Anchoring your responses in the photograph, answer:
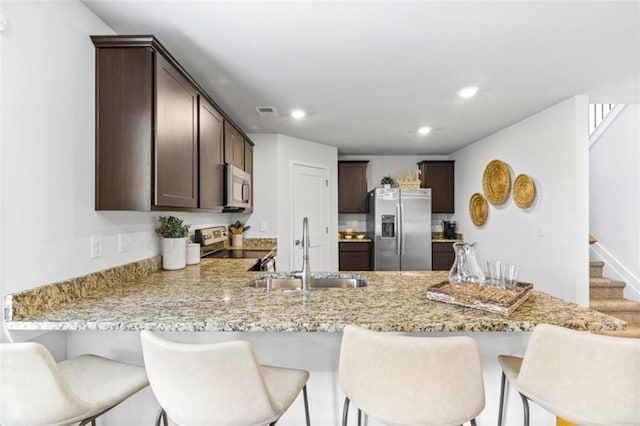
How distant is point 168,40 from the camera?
1874mm

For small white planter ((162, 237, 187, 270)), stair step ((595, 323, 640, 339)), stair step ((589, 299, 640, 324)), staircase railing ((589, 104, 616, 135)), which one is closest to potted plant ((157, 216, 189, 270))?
small white planter ((162, 237, 187, 270))

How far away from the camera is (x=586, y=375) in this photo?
98 centimetres

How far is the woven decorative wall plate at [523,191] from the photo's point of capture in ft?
10.9

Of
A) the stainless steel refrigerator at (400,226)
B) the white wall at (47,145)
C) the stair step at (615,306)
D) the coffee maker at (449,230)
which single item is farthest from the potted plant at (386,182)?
the white wall at (47,145)

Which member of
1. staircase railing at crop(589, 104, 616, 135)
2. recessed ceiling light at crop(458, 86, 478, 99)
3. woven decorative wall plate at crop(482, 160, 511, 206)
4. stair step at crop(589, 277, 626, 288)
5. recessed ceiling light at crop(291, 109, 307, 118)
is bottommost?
stair step at crop(589, 277, 626, 288)

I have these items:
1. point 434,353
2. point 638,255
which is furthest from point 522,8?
point 638,255

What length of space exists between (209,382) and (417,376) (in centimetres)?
62

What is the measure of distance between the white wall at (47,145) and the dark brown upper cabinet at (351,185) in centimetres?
394

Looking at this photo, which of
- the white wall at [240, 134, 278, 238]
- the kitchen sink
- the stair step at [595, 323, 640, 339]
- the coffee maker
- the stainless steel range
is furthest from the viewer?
the coffee maker

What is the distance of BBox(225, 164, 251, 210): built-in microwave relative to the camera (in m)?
2.78

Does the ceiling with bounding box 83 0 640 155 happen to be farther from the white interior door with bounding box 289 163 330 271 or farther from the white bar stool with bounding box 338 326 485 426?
the white bar stool with bounding box 338 326 485 426

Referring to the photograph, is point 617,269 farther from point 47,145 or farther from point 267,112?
point 47,145

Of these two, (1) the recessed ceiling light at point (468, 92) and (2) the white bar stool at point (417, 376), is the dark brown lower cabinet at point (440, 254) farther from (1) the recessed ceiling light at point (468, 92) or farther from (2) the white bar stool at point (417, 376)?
(2) the white bar stool at point (417, 376)

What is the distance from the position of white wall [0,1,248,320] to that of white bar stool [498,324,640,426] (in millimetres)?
1900
